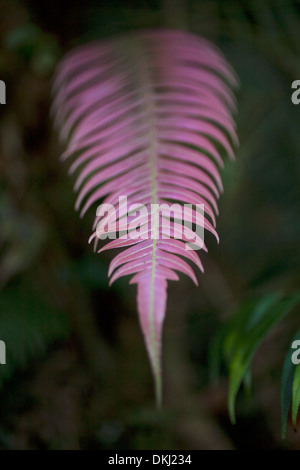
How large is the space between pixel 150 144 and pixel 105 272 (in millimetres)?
579

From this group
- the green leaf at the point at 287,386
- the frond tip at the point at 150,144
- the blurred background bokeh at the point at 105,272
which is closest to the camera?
the frond tip at the point at 150,144

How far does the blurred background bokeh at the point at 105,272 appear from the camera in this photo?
855 millimetres

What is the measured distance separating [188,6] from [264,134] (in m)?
0.32

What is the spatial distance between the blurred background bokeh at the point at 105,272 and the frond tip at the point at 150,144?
0.26 m

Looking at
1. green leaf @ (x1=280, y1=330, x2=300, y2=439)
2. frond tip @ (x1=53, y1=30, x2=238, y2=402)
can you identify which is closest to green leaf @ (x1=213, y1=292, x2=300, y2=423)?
green leaf @ (x1=280, y1=330, x2=300, y2=439)

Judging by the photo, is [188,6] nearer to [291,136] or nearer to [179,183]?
[291,136]

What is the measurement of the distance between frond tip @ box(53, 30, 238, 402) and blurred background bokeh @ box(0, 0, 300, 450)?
0.85ft

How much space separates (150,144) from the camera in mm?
482

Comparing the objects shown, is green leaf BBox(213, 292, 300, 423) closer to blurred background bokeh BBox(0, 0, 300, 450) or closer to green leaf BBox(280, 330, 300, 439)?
green leaf BBox(280, 330, 300, 439)

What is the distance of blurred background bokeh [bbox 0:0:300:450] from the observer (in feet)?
2.81

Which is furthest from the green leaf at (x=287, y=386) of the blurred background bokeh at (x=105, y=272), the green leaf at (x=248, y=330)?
the blurred background bokeh at (x=105, y=272)

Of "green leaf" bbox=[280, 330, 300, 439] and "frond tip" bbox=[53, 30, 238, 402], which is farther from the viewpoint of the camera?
"green leaf" bbox=[280, 330, 300, 439]

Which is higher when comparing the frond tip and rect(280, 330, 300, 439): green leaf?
the frond tip

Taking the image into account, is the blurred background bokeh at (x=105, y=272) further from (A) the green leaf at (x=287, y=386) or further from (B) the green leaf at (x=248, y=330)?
(A) the green leaf at (x=287, y=386)
